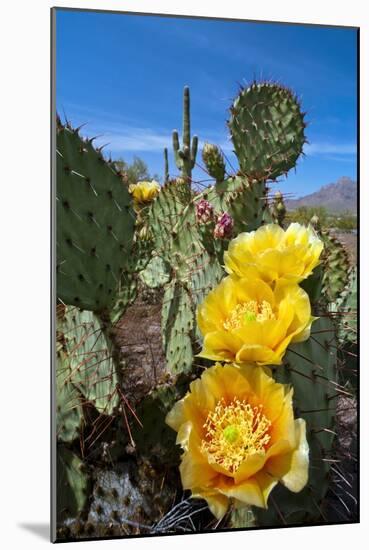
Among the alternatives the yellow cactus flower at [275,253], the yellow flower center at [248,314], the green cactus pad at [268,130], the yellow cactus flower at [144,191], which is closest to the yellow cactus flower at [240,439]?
the yellow flower center at [248,314]

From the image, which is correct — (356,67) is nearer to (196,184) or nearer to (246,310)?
(196,184)

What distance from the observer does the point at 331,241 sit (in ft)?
8.59

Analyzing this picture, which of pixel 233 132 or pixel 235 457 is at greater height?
pixel 233 132

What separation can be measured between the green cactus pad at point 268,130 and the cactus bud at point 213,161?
0.22 ft

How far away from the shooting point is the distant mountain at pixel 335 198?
2.58m

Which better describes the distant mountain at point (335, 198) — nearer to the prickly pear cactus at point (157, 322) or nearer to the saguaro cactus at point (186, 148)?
the prickly pear cactus at point (157, 322)

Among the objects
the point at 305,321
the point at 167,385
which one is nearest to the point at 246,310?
the point at 305,321

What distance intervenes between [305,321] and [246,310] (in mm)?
139

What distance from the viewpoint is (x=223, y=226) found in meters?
2.46

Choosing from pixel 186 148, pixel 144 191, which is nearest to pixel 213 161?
pixel 186 148

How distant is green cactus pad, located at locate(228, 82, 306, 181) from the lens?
254 cm

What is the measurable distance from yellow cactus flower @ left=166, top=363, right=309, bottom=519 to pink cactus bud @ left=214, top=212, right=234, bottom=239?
0.33 metres

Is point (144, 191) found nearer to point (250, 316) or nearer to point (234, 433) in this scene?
point (250, 316)

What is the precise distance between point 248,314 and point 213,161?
1.42 ft
